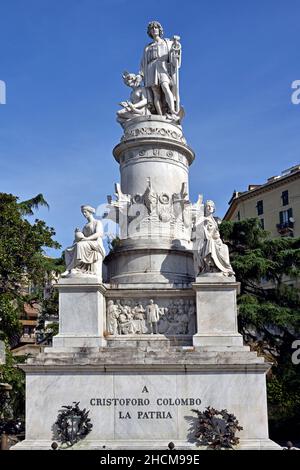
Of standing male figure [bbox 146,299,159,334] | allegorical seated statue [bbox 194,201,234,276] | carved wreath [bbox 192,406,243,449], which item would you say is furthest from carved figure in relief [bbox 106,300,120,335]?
carved wreath [bbox 192,406,243,449]

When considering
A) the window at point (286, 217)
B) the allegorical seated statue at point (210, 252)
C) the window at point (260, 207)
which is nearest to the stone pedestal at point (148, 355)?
the allegorical seated statue at point (210, 252)

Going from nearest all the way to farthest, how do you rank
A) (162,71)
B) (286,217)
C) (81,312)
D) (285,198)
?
(81,312) → (162,71) → (286,217) → (285,198)

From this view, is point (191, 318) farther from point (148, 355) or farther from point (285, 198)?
point (285, 198)

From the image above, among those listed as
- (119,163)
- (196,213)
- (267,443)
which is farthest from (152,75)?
(267,443)

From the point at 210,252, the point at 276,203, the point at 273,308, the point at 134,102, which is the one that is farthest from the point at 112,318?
the point at 276,203

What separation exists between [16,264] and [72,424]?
1270 centimetres

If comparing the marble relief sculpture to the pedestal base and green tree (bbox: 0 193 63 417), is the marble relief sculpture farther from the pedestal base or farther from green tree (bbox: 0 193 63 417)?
green tree (bbox: 0 193 63 417)

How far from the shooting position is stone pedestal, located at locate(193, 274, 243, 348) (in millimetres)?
19453

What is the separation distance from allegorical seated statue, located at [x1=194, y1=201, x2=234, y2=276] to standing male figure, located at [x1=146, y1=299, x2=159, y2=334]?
1558mm

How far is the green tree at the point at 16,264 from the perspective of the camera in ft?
92.5

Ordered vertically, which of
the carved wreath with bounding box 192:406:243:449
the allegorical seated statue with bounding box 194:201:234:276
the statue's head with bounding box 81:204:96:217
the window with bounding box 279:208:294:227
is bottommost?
the carved wreath with bounding box 192:406:243:449

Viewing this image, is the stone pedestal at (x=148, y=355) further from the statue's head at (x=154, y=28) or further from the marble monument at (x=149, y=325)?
the statue's head at (x=154, y=28)

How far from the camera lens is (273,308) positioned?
31.9m
